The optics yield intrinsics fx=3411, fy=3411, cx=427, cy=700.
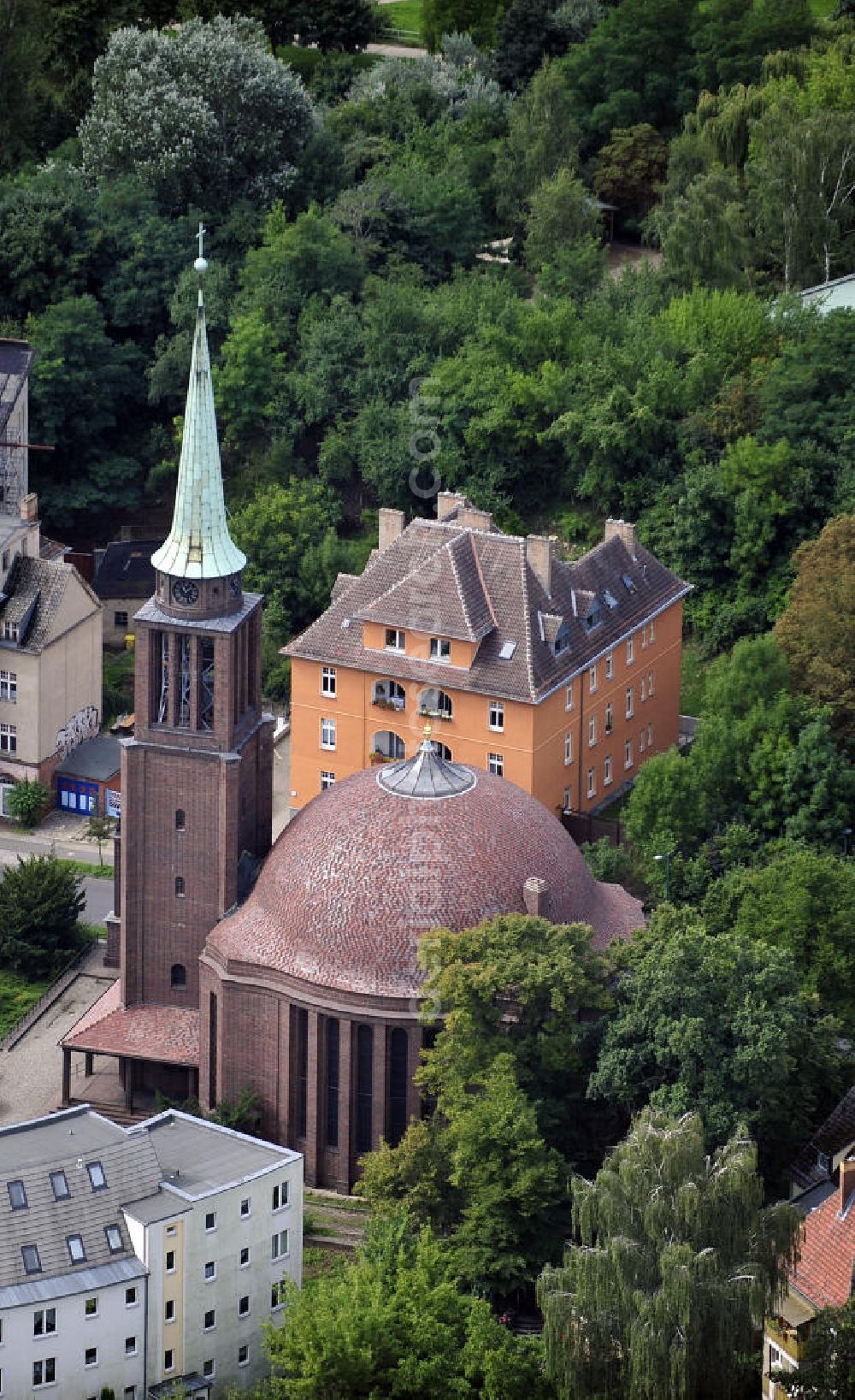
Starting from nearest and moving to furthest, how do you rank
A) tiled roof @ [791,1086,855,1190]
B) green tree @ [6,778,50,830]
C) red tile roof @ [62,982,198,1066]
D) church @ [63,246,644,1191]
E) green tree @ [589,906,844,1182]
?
1. green tree @ [589,906,844,1182]
2. tiled roof @ [791,1086,855,1190]
3. church @ [63,246,644,1191]
4. red tile roof @ [62,982,198,1066]
5. green tree @ [6,778,50,830]

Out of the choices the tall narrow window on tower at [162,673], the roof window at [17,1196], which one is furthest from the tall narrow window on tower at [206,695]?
the roof window at [17,1196]

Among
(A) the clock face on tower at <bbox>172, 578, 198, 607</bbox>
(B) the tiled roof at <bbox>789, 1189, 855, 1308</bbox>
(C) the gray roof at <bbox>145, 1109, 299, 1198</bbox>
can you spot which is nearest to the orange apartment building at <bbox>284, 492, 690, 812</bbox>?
(A) the clock face on tower at <bbox>172, 578, 198, 607</bbox>

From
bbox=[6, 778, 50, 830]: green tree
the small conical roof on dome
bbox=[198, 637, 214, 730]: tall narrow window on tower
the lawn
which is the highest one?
bbox=[198, 637, 214, 730]: tall narrow window on tower

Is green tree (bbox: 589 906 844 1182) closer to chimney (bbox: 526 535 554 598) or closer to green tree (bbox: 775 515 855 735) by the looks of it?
green tree (bbox: 775 515 855 735)

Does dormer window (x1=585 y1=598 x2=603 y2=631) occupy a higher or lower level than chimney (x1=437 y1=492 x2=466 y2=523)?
lower

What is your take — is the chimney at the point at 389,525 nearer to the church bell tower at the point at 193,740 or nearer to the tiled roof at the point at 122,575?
the tiled roof at the point at 122,575

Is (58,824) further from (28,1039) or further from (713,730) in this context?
(713,730)
